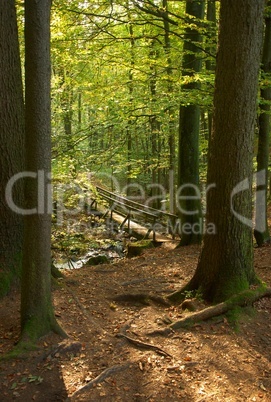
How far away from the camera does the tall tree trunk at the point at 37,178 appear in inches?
166

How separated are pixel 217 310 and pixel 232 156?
7.65 ft

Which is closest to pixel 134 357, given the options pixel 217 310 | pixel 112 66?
pixel 217 310

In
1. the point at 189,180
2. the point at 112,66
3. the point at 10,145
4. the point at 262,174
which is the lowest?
the point at 189,180

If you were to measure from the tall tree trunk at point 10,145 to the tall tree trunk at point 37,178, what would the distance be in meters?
1.28

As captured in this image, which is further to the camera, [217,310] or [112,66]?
[112,66]

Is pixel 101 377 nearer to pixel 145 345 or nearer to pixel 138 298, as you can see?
pixel 145 345

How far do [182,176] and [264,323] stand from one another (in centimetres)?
624

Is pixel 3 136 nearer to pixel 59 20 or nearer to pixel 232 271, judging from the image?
pixel 232 271

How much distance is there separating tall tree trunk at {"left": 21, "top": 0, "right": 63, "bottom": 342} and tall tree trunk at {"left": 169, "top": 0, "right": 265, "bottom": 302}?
2.60 m

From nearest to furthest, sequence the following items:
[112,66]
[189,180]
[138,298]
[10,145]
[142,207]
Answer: [10,145], [138,298], [112,66], [189,180], [142,207]

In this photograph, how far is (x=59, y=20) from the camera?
30.6 ft

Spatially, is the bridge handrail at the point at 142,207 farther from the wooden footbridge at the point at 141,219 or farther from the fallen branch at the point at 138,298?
the fallen branch at the point at 138,298

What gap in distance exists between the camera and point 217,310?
552 cm

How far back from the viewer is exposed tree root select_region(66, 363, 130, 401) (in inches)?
158
